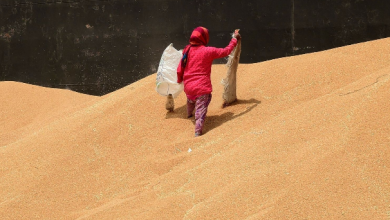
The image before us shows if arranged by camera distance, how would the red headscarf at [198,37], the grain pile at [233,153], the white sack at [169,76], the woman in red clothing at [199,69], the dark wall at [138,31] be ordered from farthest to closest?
the dark wall at [138,31], the white sack at [169,76], the red headscarf at [198,37], the woman in red clothing at [199,69], the grain pile at [233,153]

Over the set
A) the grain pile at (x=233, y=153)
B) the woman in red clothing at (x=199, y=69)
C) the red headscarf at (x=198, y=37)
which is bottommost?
the grain pile at (x=233, y=153)

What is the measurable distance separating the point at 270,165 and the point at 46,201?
6.29ft

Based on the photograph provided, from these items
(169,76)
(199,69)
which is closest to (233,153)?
(199,69)

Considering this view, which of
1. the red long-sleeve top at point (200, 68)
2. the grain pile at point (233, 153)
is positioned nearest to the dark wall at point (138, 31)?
the grain pile at point (233, 153)

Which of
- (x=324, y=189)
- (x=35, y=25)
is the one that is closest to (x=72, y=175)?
(x=324, y=189)

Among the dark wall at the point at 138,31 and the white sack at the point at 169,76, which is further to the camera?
the dark wall at the point at 138,31

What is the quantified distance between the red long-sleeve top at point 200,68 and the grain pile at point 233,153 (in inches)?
14.7

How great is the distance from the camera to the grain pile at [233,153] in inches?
144

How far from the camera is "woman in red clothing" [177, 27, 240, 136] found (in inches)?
218

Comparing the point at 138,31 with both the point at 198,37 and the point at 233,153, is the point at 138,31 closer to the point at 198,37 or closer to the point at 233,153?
the point at 198,37

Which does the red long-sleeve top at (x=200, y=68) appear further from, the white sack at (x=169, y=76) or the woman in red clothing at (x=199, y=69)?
the white sack at (x=169, y=76)

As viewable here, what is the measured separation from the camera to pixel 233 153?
14.8 feet

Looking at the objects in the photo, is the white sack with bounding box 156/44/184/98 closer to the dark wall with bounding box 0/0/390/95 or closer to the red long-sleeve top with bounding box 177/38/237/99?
the red long-sleeve top with bounding box 177/38/237/99

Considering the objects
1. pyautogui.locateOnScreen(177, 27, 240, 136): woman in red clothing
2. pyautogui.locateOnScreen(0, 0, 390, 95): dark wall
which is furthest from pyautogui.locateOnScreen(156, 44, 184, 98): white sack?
pyautogui.locateOnScreen(0, 0, 390, 95): dark wall
